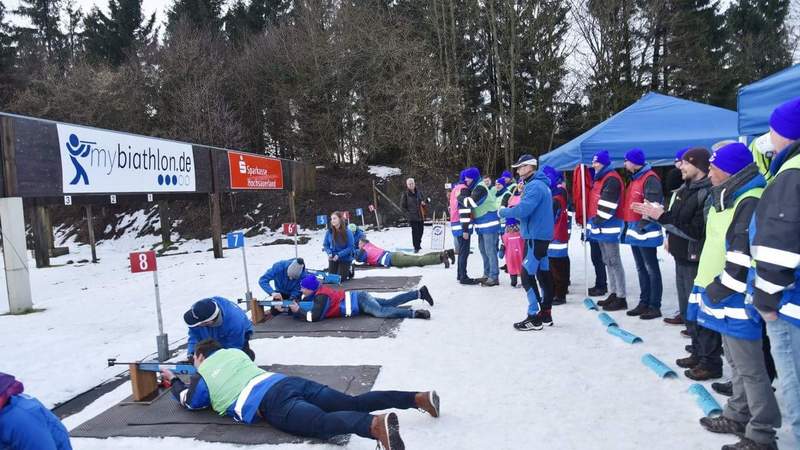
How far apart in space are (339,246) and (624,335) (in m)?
5.77

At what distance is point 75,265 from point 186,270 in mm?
6360

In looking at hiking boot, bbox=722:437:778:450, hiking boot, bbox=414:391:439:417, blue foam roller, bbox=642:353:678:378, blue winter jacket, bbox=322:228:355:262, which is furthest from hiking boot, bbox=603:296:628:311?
blue winter jacket, bbox=322:228:355:262

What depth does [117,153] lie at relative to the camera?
9867mm

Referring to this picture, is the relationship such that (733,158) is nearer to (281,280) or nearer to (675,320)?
(675,320)

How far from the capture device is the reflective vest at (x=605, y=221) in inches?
246

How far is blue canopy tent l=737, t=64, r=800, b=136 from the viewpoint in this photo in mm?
4359

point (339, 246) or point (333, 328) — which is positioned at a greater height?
point (339, 246)

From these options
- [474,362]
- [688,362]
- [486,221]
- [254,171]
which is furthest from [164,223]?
[688,362]

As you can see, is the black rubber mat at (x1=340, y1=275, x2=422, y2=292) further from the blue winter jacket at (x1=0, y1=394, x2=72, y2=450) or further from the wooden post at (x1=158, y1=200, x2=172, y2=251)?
the wooden post at (x1=158, y1=200, x2=172, y2=251)

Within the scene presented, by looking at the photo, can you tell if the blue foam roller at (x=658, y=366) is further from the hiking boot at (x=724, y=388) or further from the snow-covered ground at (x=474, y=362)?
the hiking boot at (x=724, y=388)

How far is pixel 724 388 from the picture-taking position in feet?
12.1

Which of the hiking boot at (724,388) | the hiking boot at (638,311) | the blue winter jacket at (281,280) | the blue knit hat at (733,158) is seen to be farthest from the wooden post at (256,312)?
the blue knit hat at (733,158)

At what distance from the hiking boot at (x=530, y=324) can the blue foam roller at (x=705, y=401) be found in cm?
198

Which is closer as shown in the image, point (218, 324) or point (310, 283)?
point (218, 324)
